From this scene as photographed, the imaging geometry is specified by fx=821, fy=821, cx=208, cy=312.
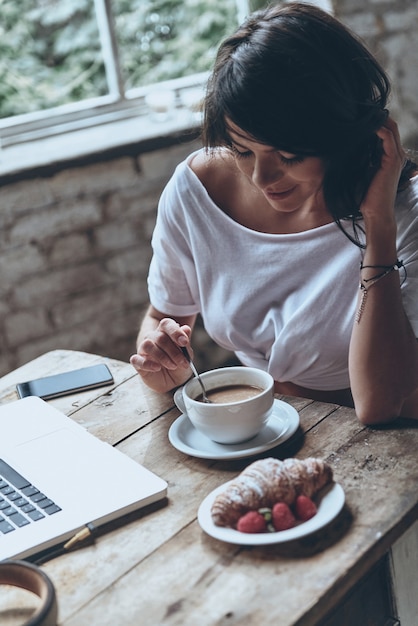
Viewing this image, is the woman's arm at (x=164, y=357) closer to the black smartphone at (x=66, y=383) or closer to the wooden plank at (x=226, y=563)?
the black smartphone at (x=66, y=383)

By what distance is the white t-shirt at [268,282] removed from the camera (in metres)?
1.55

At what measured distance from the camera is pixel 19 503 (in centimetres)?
111

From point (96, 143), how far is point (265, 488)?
2.25 m

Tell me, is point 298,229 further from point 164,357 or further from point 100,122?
point 100,122

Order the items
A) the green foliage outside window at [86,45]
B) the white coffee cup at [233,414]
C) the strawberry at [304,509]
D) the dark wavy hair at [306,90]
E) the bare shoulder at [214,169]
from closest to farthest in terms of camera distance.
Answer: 1. the strawberry at [304,509]
2. the white coffee cup at [233,414]
3. the dark wavy hair at [306,90]
4. the bare shoulder at [214,169]
5. the green foliage outside window at [86,45]

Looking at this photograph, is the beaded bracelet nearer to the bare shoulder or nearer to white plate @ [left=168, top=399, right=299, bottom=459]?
white plate @ [left=168, top=399, right=299, bottom=459]

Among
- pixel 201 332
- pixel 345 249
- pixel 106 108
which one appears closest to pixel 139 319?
pixel 201 332

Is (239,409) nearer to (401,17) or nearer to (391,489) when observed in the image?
(391,489)

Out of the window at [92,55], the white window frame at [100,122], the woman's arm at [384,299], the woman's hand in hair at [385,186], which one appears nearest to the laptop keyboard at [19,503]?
the woman's arm at [384,299]

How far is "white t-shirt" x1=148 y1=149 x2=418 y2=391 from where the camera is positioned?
1546 mm

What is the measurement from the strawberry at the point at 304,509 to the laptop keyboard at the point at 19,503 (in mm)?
320

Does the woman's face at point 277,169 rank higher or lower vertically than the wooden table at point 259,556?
higher

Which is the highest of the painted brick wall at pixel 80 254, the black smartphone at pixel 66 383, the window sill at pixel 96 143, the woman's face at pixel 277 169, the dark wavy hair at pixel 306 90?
the dark wavy hair at pixel 306 90

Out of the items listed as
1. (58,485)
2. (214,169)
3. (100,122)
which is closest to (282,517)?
(58,485)
